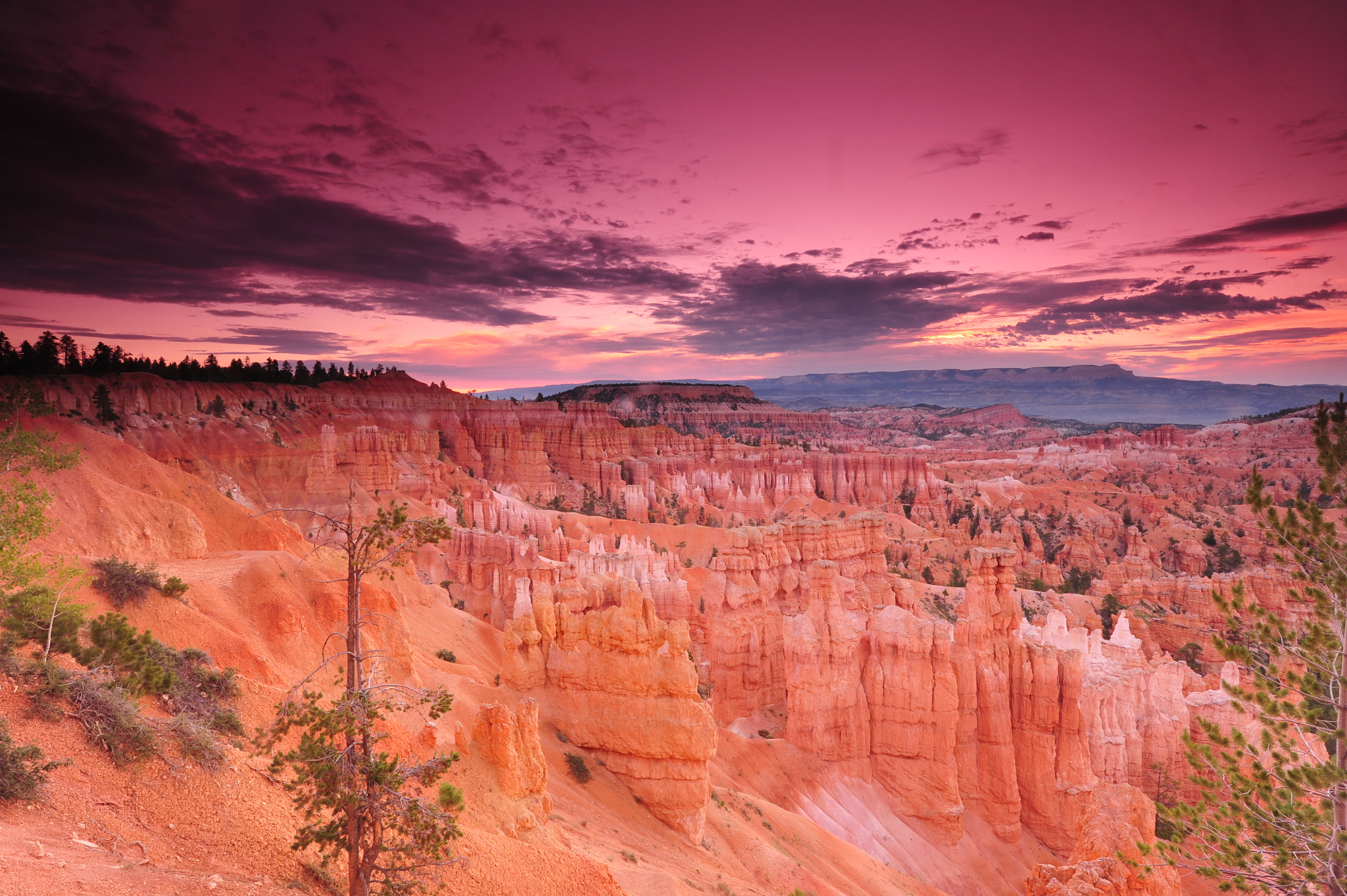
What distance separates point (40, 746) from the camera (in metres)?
9.42

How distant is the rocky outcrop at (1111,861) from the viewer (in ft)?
50.6

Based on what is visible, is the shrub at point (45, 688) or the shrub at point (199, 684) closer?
the shrub at point (45, 688)

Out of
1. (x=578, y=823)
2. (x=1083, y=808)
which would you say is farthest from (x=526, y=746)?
(x=1083, y=808)

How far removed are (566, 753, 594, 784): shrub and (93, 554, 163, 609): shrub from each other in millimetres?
12329

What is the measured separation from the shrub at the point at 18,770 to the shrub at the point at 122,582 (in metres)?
8.77

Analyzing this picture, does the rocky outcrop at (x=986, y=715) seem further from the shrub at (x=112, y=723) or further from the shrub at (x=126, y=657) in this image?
the shrub at (x=112, y=723)

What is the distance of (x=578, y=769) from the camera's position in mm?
20953

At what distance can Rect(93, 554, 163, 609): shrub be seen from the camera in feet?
53.9

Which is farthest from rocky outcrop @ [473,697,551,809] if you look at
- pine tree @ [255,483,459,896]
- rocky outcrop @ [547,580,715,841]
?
pine tree @ [255,483,459,896]

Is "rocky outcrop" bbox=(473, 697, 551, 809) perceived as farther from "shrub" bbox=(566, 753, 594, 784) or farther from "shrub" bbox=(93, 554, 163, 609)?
"shrub" bbox=(93, 554, 163, 609)

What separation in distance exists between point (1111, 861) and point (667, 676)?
12.4m

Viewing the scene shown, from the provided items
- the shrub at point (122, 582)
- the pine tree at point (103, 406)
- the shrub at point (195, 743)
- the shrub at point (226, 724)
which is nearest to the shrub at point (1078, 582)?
the shrub at point (226, 724)

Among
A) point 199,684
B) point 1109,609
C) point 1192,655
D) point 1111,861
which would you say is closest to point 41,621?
point 199,684

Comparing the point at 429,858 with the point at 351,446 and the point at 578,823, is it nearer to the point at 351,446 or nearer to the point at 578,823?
the point at 578,823
